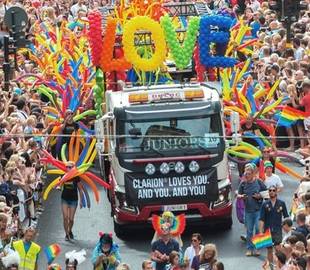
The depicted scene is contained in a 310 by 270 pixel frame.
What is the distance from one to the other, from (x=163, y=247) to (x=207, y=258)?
5.54 ft

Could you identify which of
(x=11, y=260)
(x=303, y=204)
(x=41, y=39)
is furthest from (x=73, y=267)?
(x=41, y=39)

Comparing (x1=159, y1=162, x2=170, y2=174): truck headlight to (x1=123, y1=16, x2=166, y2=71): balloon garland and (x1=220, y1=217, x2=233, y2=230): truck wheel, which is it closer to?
(x1=220, y1=217, x2=233, y2=230): truck wheel

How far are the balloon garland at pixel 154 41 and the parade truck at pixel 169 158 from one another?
3287mm

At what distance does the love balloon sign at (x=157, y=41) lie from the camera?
3122 centimetres

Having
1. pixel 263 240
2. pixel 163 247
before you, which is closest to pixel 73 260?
pixel 163 247

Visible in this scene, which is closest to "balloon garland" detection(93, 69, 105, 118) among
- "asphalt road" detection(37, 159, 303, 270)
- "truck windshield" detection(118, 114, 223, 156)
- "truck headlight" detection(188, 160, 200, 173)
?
"asphalt road" detection(37, 159, 303, 270)

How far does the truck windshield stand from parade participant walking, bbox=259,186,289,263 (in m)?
2.32

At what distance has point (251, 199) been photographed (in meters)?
26.3

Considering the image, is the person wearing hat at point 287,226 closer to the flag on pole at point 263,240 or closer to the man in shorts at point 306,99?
the flag on pole at point 263,240

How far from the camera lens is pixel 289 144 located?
33125mm

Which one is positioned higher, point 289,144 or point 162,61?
point 162,61

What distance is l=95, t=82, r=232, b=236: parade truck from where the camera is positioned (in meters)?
27.3

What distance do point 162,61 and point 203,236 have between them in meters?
4.84

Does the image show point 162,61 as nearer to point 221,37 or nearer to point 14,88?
point 221,37
